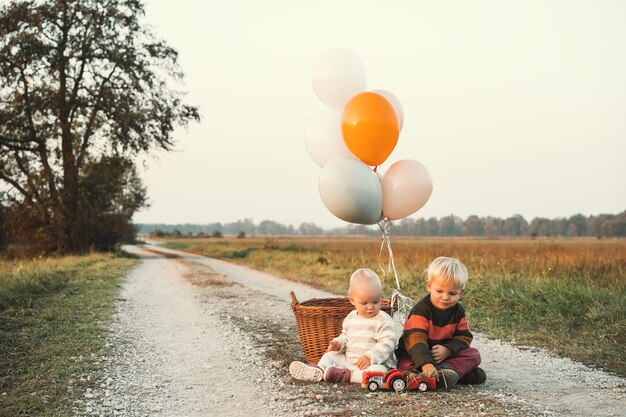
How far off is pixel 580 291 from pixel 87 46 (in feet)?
68.6

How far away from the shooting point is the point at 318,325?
5.31 metres

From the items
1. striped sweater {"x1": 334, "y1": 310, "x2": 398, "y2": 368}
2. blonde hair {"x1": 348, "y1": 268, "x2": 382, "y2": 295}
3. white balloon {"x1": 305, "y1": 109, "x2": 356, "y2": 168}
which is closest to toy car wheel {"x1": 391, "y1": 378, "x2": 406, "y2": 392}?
striped sweater {"x1": 334, "y1": 310, "x2": 398, "y2": 368}

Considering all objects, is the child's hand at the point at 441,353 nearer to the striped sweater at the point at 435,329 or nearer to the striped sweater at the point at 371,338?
the striped sweater at the point at 435,329

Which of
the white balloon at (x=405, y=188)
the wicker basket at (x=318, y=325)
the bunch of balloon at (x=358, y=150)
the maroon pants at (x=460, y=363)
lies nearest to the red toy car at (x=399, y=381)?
the maroon pants at (x=460, y=363)

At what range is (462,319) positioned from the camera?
16.1ft

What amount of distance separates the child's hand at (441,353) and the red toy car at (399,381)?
0.30 meters

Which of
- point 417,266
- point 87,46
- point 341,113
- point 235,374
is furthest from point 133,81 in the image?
point 235,374

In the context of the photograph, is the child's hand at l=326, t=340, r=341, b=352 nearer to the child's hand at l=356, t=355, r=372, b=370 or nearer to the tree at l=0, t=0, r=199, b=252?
the child's hand at l=356, t=355, r=372, b=370

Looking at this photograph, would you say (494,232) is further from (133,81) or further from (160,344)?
(160,344)

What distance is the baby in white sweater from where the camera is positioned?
4.72 meters

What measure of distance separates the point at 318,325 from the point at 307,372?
598 millimetres

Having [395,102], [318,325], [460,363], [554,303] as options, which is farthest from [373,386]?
[554,303]

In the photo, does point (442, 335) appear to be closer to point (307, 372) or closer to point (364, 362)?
point (364, 362)

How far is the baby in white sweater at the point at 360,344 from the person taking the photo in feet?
15.5
